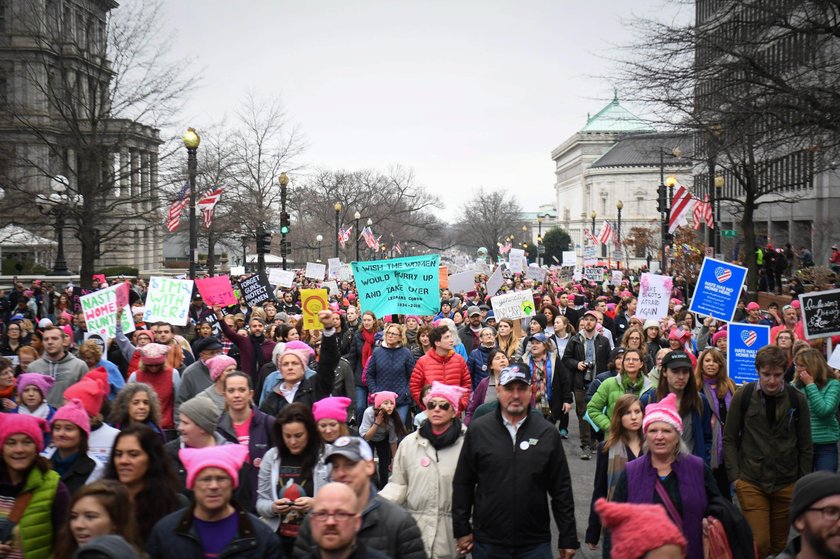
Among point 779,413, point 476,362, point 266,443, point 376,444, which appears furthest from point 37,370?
point 779,413

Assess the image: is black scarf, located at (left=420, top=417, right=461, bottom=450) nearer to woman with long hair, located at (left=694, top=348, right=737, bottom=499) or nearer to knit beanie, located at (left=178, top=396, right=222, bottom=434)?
knit beanie, located at (left=178, top=396, right=222, bottom=434)

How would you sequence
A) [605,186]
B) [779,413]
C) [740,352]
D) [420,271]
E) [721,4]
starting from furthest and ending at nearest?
1. [605,186]
2. [721,4]
3. [420,271]
4. [740,352]
5. [779,413]

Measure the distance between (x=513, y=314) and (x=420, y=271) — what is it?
272 cm

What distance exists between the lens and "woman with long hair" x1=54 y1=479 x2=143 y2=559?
456 cm

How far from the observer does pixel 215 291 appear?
16.8 metres

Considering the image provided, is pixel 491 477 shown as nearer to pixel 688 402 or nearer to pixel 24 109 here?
pixel 688 402

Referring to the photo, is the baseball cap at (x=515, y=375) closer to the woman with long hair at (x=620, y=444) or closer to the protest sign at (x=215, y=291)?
the woman with long hair at (x=620, y=444)

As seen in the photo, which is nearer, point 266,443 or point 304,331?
point 266,443

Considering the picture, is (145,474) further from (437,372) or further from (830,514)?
(437,372)

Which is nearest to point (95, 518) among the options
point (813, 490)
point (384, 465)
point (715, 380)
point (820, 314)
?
point (813, 490)

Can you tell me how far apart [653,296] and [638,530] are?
13.6 meters

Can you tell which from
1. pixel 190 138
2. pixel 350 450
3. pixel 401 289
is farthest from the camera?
pixel 190 138

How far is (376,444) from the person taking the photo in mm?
9836

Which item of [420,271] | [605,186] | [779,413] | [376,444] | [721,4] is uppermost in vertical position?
[605,186]
